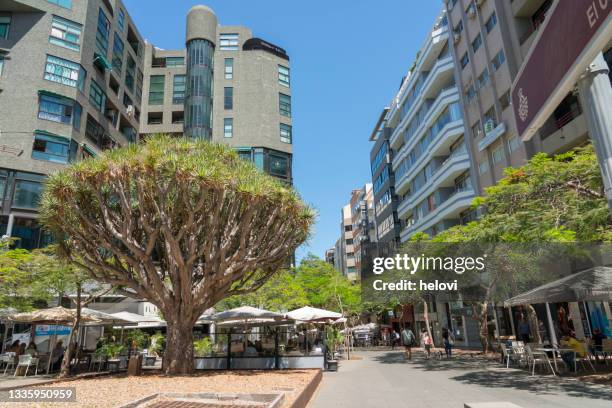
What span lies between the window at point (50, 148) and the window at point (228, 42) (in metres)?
25.7

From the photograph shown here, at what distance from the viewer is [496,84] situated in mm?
27906

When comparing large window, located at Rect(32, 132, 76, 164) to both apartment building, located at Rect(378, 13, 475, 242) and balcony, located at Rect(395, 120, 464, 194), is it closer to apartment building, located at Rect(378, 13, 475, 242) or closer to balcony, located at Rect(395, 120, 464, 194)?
balcony, located at Rect(395, 120, 464, 194)

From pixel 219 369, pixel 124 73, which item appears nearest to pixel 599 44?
pixel 219 369

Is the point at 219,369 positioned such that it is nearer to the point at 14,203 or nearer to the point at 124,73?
the point at 14,203

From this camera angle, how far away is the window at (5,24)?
31.6 meters

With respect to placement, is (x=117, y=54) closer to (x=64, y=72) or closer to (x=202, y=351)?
(x=64, y=72)

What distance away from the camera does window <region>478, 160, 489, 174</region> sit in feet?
95.9

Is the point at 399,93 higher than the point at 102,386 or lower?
higher

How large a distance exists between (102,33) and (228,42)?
17.3 metres

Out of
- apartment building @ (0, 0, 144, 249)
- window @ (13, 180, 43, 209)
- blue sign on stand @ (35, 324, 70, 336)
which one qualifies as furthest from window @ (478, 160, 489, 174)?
window @ (13, 180, 43, 209)

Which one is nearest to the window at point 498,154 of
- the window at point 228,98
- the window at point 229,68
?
the window at point 228,98

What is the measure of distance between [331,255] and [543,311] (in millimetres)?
101231

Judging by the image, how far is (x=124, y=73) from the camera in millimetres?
41469

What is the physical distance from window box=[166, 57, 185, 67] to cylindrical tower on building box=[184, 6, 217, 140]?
3.62 m
